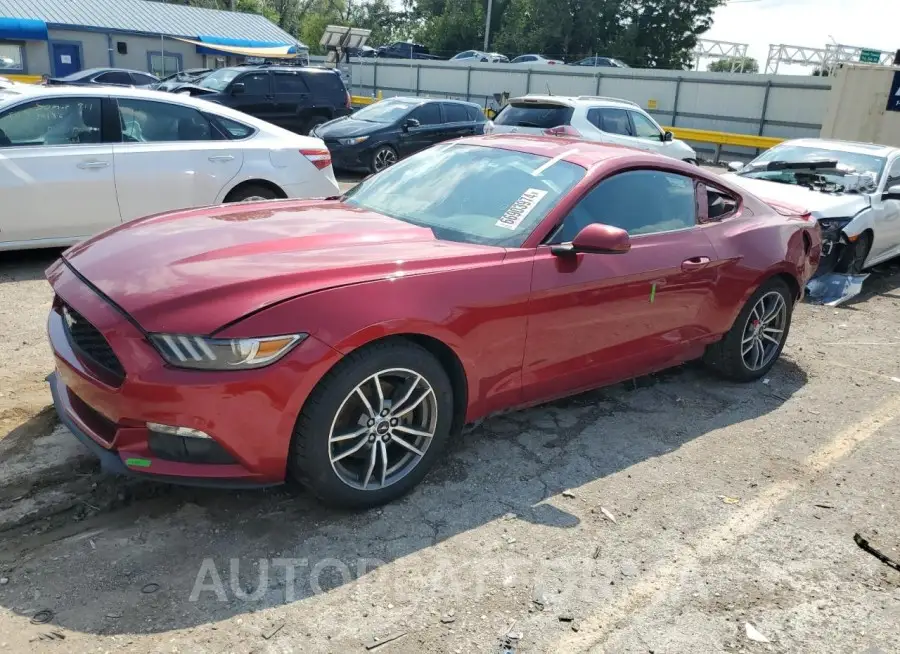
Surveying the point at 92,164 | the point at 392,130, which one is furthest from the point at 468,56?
the point at 92,164

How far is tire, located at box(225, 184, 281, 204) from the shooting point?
698 cm

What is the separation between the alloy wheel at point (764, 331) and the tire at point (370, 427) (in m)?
2.56

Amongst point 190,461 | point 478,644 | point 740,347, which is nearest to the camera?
point 478,644

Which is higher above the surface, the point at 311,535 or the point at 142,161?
the point at 142,161

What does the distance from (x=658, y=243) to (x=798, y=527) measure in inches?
65.4

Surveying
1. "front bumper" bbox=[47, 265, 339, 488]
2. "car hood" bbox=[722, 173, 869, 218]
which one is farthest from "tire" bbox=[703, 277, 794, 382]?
"front bumper" bbox=[47, 265, 339, 488]

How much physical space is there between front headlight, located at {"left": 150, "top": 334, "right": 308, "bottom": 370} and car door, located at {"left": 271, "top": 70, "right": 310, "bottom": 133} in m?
14.0

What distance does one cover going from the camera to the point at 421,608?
2785 mm

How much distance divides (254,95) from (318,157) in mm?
9290

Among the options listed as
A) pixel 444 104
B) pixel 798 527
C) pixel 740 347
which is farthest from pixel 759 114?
pixel 798 527

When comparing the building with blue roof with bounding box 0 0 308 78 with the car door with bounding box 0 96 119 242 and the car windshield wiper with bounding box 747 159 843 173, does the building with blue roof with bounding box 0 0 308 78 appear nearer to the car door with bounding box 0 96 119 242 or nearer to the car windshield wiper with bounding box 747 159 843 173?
the car door with bounding box 0 96 119 242

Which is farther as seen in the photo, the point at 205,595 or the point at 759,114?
the point at 759,114

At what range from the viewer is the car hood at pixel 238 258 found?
114 inches

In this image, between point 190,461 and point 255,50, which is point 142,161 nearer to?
point 190,461
